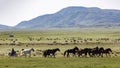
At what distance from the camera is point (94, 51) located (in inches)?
1610

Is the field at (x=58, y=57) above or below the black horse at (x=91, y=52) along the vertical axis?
below

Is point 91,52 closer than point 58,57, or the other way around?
point 58,57

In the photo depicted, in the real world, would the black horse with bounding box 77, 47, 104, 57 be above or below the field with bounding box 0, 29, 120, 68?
above

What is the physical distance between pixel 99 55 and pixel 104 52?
2.46 ft

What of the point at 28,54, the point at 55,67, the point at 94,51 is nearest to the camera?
the point at 55,67

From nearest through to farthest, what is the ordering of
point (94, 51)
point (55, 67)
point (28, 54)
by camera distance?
point (55, 67) → point (94, 51) → point (28, 54)

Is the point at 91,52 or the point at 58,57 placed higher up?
the point at 91,52

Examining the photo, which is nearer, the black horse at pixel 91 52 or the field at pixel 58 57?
the field at pixel 58 57

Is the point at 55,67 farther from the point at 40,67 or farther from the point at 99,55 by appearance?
the point at 99,55

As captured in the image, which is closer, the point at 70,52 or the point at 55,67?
the point at 55,67

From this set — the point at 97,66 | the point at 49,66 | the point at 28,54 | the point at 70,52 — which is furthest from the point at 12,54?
the point at 97,66

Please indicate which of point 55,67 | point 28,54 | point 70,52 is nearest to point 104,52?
point 70,52

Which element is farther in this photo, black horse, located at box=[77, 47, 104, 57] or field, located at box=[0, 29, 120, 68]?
black horse, located at box=[77, 47, 104, 57]

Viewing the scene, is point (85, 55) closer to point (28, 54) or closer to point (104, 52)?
point (104, 52)
